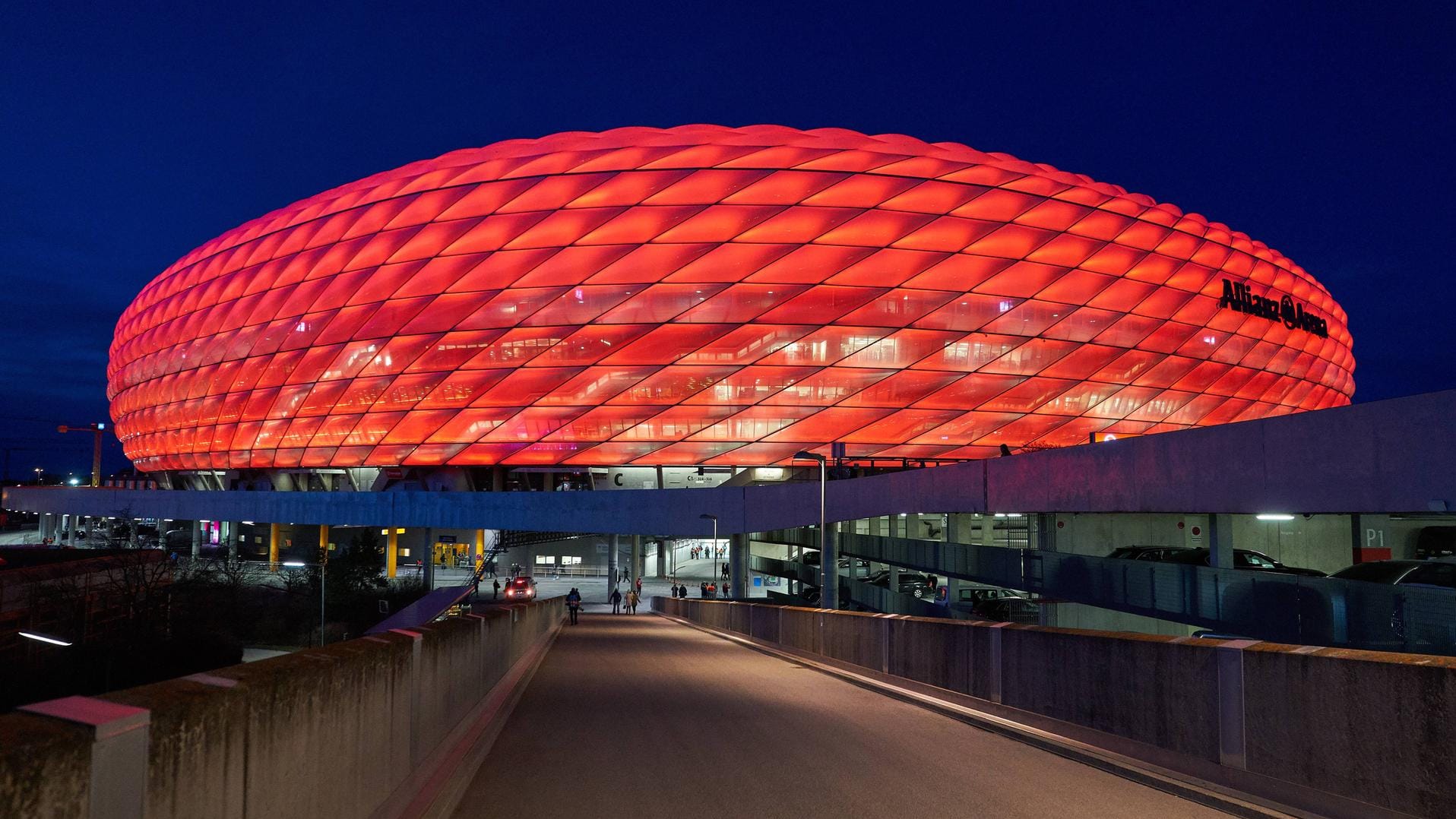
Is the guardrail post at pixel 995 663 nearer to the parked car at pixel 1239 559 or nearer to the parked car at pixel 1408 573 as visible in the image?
the parked car at pixel 1408 573

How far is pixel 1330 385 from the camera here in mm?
72688

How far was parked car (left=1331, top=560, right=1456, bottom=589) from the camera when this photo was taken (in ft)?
54.6

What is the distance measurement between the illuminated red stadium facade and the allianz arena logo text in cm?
28

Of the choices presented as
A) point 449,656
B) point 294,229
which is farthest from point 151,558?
point 449,656

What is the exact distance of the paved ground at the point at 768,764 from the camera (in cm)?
759

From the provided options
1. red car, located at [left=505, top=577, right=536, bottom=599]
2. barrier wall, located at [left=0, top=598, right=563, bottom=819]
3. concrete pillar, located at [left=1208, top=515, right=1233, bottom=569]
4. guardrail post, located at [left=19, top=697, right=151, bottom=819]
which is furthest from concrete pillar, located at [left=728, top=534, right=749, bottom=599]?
guardrail post, located at [left=19, top=697, right=151, bottom=819]

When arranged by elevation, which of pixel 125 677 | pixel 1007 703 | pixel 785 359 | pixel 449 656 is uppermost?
pixel 785 359

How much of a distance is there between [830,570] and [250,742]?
37076mm

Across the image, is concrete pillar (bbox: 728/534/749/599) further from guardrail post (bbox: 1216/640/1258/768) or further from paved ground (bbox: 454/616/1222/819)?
guardrail post (bbox: 1216/640/1258/768)

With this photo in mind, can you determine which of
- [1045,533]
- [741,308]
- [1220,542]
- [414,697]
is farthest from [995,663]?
[741,308]

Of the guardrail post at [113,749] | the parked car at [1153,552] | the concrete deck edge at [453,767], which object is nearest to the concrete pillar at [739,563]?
the parked car at [1153,552]

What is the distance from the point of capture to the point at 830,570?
4084cm

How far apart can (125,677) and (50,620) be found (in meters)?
7.59

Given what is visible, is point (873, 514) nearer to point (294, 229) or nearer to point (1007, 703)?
point (1007, 703)
